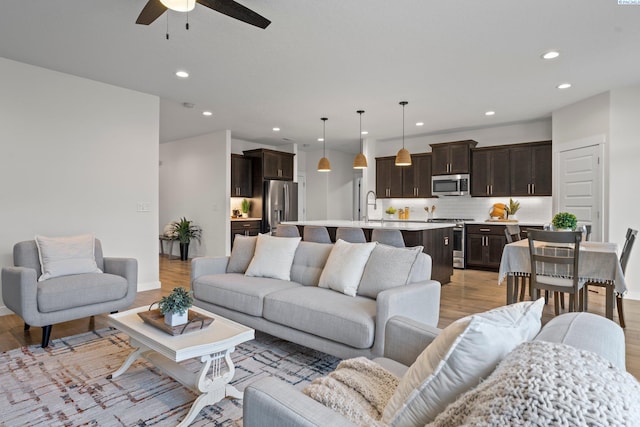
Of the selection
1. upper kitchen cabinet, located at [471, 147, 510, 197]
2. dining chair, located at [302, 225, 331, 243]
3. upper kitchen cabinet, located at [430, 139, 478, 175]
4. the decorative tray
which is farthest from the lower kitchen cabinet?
the decorative tray

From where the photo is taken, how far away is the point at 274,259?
345cm

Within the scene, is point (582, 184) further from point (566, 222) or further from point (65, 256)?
point (65, 256)

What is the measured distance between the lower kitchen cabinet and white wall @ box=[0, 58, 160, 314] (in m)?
2.47

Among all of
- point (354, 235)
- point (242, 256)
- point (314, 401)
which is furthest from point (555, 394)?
point (354, 235)

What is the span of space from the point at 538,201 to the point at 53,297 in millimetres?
7365

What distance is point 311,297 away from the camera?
8.90ft

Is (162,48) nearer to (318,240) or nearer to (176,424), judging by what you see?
(318,240)

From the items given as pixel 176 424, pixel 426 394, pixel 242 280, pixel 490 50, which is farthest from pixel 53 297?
pixel 490 50

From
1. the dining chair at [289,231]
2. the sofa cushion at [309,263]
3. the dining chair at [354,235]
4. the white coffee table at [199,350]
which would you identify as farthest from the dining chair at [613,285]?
the white coffee table at [199,350]

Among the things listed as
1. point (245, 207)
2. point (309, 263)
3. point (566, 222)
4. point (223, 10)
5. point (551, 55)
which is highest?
point (551, 55)

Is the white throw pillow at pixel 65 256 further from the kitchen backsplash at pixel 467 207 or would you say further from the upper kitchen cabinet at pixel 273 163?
the kitchen backsplash at pixel 467 207

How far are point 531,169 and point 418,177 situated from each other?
2.11m

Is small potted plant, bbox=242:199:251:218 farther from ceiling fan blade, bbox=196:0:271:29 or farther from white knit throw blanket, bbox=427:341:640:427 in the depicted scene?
white knit throw blanket, bbox=427:341:640:427

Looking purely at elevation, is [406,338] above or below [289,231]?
below
